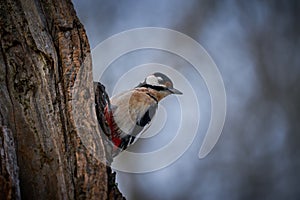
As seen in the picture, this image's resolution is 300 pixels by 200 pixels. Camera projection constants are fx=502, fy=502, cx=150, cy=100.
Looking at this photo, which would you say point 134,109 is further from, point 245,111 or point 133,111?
point 245,111

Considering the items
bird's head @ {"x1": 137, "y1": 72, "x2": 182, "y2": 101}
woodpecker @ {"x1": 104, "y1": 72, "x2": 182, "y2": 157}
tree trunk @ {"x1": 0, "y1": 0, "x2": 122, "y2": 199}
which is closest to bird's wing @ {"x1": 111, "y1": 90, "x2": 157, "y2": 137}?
woodpecker @ {"x1": 104, "y1": 72, "x2": 182, "y2": 157}

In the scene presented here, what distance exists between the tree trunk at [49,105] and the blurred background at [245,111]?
2.05 metres

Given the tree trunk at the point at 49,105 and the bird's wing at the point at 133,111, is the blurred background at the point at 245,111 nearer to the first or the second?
the bird's wing at the point at 133,111

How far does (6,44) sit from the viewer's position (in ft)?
6.18

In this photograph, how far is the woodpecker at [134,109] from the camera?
2.91m

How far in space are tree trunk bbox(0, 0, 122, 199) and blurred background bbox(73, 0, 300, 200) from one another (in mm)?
2052

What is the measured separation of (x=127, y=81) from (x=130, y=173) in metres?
0.82

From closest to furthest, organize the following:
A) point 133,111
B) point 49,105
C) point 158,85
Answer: point 49,105, point 133,111, point 158,85

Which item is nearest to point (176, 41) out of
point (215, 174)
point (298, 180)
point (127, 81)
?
point (127, 81)

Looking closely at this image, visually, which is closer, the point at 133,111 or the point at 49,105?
the point at 49,105

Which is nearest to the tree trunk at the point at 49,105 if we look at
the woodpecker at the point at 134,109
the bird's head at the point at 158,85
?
the woodpecker at the point at 134,109

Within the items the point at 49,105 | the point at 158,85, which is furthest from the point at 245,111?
the point at 49,105

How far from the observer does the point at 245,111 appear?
429 centimetres

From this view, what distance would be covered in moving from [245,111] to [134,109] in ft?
4.90
